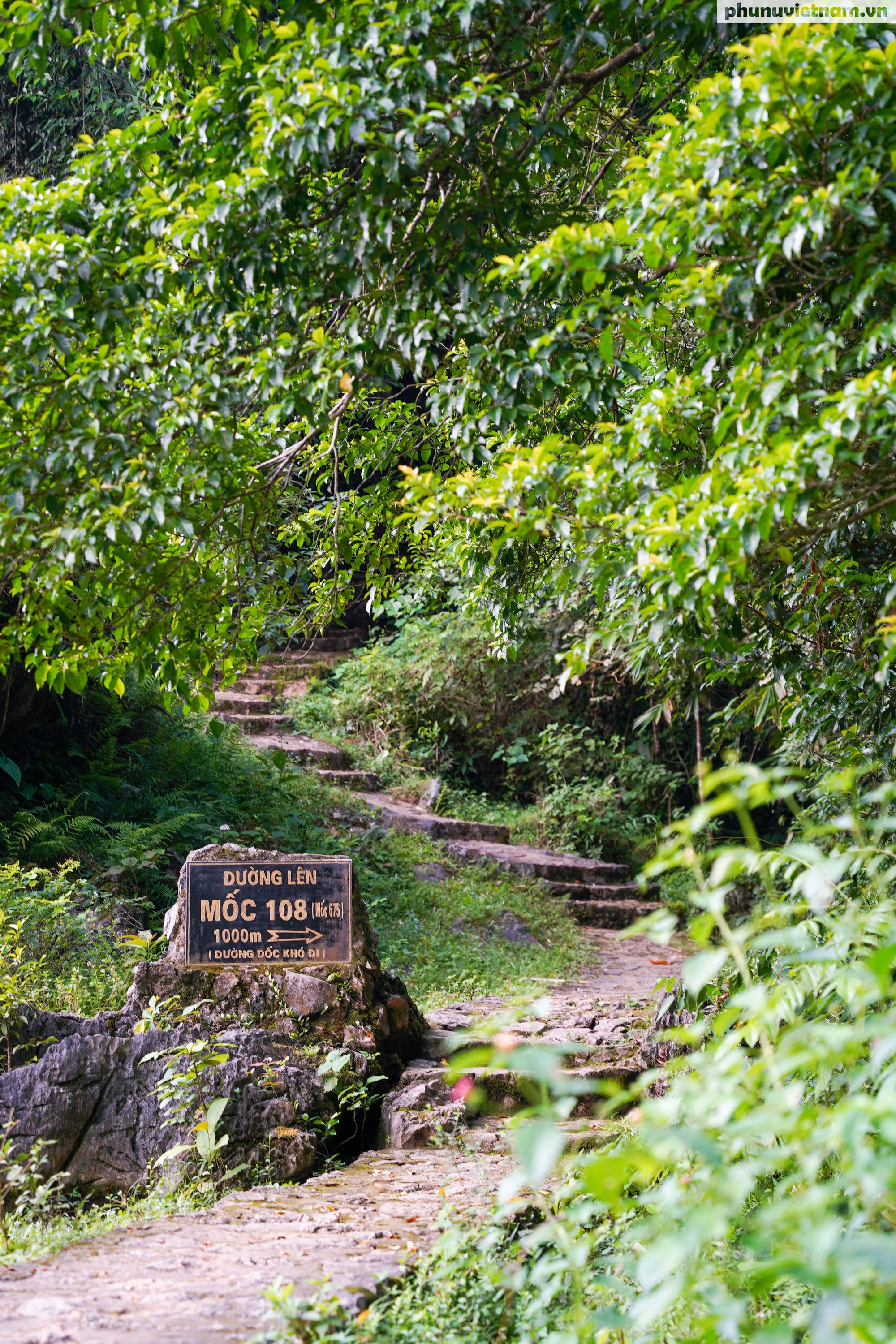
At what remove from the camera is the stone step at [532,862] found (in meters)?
9.44

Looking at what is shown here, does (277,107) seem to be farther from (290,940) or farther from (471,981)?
(471,981)

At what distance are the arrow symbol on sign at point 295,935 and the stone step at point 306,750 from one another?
5388 millimetres

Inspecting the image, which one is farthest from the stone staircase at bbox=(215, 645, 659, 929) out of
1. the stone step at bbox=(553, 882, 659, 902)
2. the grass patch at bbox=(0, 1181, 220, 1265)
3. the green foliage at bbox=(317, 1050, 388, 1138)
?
the grass patch at bbox=(0, 1181, 220, 1265)

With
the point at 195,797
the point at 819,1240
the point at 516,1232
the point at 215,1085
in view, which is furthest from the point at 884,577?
the point at 195,797

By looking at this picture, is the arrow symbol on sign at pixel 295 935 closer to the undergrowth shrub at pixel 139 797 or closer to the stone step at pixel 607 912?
the undergrowth shrub at pixel 139 797

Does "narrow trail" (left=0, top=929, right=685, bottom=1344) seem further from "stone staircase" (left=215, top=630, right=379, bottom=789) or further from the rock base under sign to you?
"stone staircase" (left=215, top=630, right=379, bottom=789)

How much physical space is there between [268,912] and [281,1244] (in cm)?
215

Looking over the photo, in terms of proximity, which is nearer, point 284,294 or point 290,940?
point 284,294

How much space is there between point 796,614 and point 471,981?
13.2 feet

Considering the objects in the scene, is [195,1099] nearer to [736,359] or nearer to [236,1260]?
[236,1260]

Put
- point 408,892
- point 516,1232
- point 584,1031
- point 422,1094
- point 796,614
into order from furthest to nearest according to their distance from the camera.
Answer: point 408,892 < point 584,1031 < point 422,1094 < point 796,614 < point 516,1232

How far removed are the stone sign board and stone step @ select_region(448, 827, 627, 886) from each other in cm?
454

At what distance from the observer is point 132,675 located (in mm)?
8617

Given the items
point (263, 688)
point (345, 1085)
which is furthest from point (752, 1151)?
point (263, 688)
